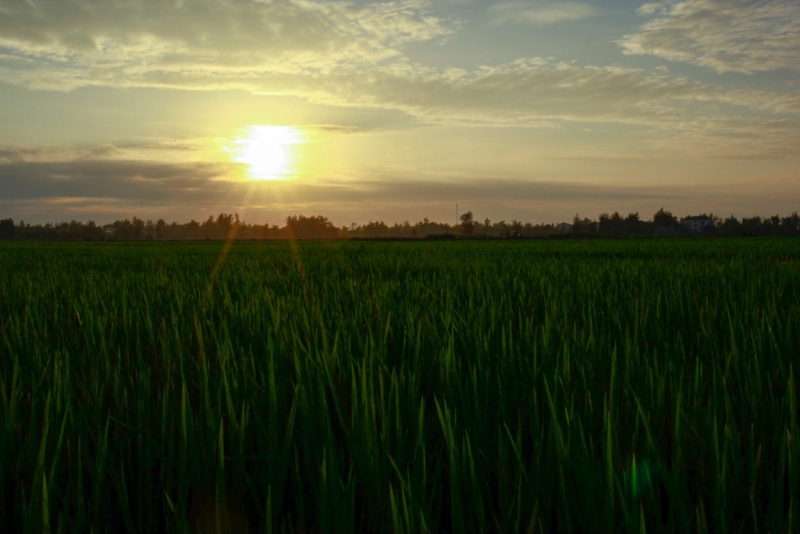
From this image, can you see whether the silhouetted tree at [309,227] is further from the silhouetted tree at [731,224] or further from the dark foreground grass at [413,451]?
→ the dark foreground grass at [413,451]

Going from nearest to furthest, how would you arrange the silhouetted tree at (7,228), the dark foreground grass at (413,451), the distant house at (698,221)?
the dark foreground grass at (413,451) < the silhouetted tree at (7,228) < the distant house at (698,221)

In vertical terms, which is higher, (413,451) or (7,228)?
(7,228)

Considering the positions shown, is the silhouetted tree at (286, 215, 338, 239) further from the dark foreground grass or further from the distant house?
the dark foreground grass

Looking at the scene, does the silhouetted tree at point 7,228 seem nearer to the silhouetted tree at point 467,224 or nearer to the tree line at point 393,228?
the tree line at point 393,228

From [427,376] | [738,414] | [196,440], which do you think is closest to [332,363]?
[427,376]

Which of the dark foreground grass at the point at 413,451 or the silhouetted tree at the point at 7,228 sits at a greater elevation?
the silhouetted tree at the point at 7,228

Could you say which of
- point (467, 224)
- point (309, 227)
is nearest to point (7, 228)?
point (309, 227)

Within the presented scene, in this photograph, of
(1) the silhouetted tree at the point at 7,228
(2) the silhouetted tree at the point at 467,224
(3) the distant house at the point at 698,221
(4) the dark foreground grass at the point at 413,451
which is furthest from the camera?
(3) the distant house at the point at 698,221

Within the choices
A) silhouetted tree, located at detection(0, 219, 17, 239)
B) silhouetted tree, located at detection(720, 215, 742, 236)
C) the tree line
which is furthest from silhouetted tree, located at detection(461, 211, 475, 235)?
silhouetted tree, located at detection(0, 219, 17, 239)

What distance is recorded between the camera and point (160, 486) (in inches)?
41.1

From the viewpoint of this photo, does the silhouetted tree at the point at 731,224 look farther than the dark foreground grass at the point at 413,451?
Yes

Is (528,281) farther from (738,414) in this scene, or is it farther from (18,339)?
(18,339)

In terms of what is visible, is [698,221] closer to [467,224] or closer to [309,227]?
[467,224]

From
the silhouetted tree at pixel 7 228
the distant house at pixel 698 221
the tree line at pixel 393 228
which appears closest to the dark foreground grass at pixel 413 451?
the tree line at pixel 393 228
